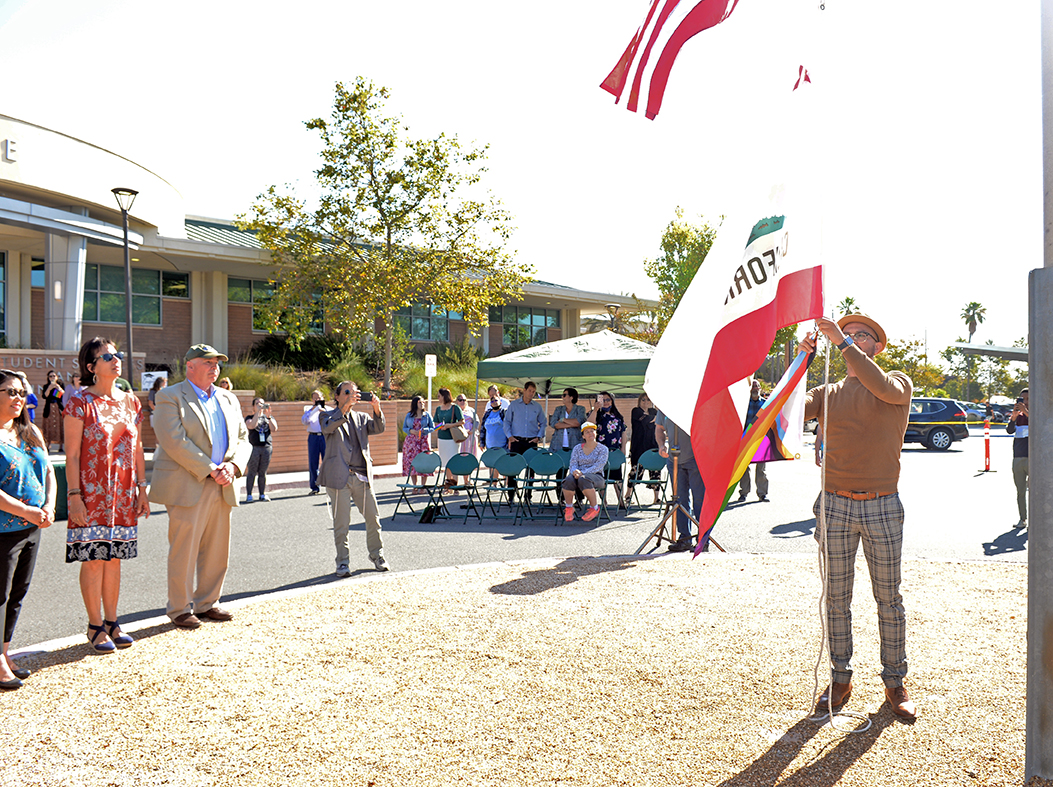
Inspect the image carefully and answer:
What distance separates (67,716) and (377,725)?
161 cm

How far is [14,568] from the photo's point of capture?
15.2 ft

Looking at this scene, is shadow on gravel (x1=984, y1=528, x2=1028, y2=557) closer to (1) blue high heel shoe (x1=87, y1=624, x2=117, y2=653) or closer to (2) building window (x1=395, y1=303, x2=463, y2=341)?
(1) blue high heel shoe (x1=87, y1=624, x2=117, y2=653)

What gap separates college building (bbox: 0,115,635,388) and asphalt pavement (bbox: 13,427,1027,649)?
1248cm

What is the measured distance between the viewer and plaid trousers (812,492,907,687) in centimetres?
398

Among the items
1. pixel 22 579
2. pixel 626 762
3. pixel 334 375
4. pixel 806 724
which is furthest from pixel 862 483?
pixel 334 375

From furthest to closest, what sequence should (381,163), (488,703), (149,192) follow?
1. (149,192)
2. (381,163)
3. (488,703)

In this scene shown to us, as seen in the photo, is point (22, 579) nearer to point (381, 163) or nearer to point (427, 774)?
point (427, 774)

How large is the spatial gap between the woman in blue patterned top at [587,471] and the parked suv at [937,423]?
19.9m

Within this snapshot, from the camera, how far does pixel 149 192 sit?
26.6 meters

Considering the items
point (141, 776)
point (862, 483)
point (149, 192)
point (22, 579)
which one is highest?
point (149, 192)

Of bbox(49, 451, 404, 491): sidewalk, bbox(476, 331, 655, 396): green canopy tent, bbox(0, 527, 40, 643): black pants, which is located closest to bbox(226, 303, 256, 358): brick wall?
bbox(49, 451, 404, 491): sidewalk

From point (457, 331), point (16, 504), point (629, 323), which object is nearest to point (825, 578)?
point (16, 504)

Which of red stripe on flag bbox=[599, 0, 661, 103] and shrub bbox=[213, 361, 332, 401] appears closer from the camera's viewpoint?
red stripe on flag bbox=[599, 0, 661, 103]

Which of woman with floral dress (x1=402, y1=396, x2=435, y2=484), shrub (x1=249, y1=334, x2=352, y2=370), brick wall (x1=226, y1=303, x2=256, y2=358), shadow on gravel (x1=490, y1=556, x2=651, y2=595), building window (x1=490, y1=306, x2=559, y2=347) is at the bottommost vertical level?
shadow on gravel (x1=490, y1=556, x2=651, y2=595)
